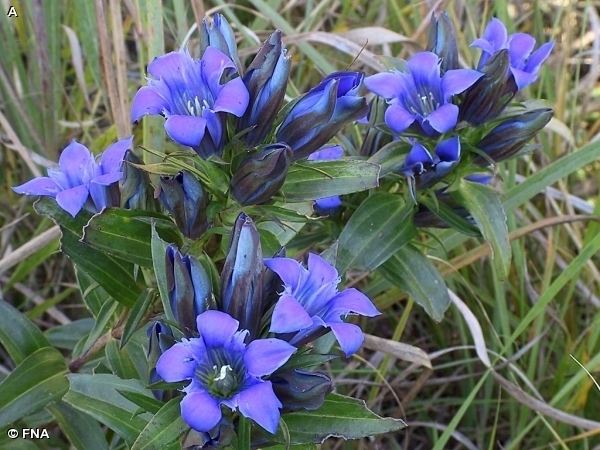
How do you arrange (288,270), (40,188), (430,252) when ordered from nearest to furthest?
1. (288,270)
2. (40,188)
3. (430,252)

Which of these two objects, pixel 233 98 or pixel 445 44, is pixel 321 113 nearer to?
pixel 233 98

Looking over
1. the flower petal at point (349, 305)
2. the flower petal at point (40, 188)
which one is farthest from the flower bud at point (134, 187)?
the flower petal at point (349, 305)

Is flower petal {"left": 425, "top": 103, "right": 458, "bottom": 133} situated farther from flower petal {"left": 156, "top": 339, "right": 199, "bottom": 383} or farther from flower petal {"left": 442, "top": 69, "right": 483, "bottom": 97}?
flower petal {"left": 156, "top": 339, "right": 199, "bottom": 383}

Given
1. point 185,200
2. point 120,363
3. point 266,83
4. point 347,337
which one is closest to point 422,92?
point 266,83

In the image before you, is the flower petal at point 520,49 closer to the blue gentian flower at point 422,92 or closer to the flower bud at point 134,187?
the blue gentian flower at point 422,92

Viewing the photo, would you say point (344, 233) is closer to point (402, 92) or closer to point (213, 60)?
point (402, 92)

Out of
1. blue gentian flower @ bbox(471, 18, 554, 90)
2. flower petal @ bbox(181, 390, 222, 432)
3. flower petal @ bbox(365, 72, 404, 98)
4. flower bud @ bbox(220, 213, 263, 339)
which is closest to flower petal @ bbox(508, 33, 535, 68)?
blue gentian flower @ bbox(471, 18, 554, 90)
